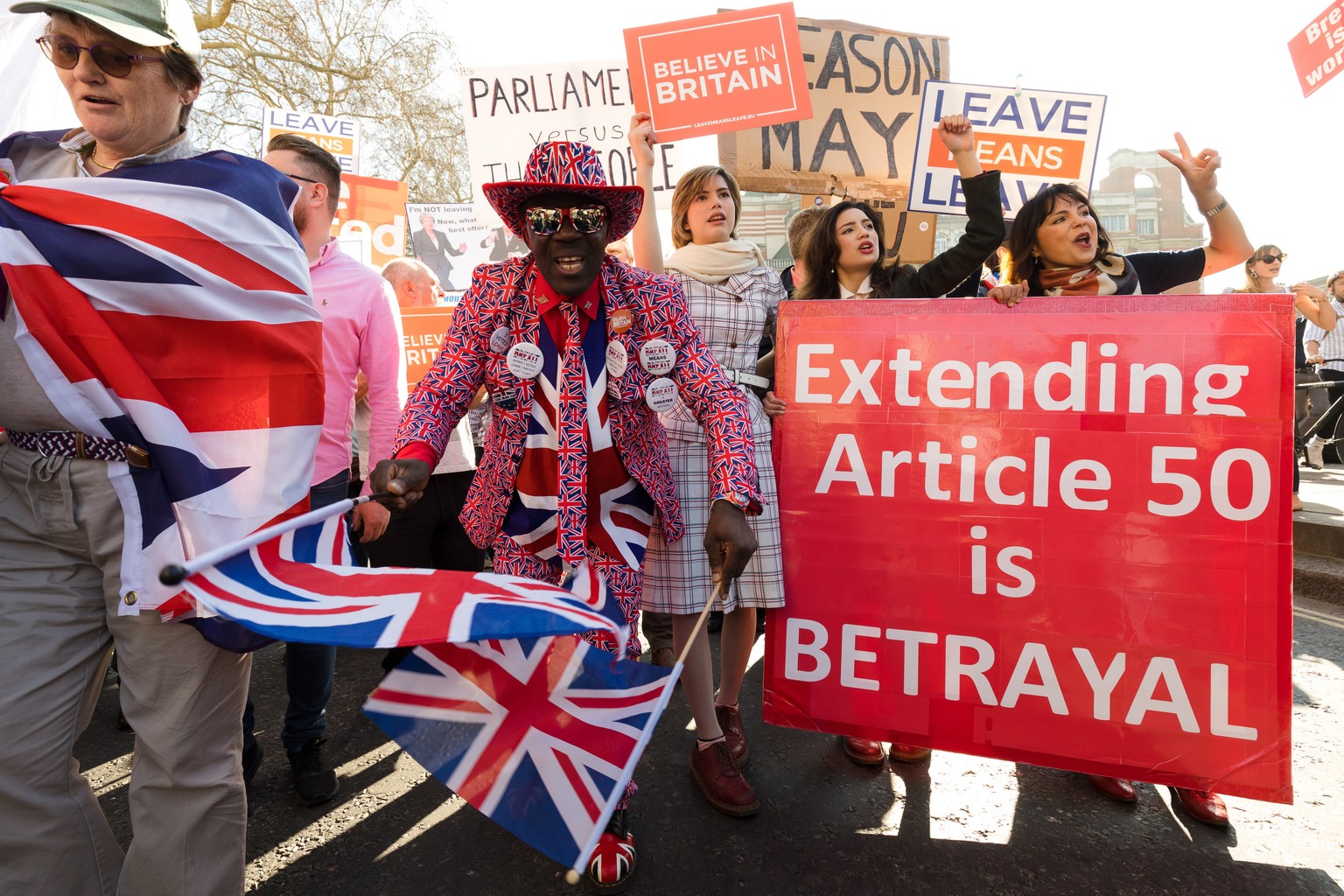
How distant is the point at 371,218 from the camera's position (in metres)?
6.79

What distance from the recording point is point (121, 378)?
1.45m

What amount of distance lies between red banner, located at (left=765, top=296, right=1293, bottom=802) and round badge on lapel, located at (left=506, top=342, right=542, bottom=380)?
1010mm

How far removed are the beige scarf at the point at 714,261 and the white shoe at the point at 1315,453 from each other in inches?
370

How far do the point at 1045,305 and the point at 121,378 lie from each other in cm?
244

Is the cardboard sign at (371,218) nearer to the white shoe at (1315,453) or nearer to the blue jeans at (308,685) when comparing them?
the blue jeans at (308,685)

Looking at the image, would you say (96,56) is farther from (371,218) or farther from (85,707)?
(371,218)

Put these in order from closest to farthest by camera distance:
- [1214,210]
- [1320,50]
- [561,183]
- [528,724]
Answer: [528,724] < [561,183] < [1214,210] < [1320,50]

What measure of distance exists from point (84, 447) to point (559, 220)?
112 cm

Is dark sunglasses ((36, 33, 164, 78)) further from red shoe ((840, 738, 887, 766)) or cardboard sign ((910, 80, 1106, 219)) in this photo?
cardboard sign ((910, 80, 1106, 219))

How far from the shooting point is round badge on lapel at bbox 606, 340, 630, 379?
204cm

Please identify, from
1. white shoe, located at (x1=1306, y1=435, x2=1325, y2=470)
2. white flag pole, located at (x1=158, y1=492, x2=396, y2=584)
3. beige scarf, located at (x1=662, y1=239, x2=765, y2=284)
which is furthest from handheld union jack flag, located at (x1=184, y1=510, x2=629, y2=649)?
white shoe, located at (x1=1306, y1=435, x2=1325, y2=470)

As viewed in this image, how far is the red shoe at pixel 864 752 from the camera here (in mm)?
2730

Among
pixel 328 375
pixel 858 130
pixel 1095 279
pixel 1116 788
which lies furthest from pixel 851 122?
pixel 1116 788

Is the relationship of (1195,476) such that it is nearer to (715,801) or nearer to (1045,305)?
(1045,305)
